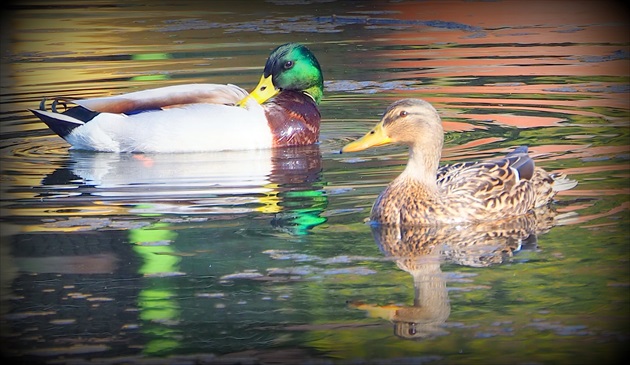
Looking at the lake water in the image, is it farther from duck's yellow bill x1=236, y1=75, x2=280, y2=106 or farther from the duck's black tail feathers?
duck's yellow bill x1=236, y1=75, x2=280, y2=106

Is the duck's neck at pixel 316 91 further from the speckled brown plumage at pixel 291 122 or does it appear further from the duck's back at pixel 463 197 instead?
the duck's back at pixel 463 197

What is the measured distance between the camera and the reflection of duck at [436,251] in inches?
237

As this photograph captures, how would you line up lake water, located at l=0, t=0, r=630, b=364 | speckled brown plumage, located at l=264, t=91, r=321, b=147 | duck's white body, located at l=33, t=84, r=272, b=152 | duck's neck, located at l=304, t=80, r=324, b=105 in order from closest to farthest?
1. lake water, located at l=0, t=0, r=630, b=364
2. duck's white body, located at l=33, t=84, r=272, b=152
3. speckled brown plumage, located at l=264, t=91, r=321, b=147
4. duck's neck, located at l=304, t=80, r=324, b=105

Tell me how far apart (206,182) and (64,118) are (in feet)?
6.93

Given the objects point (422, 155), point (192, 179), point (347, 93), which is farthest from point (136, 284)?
point (347, 93)

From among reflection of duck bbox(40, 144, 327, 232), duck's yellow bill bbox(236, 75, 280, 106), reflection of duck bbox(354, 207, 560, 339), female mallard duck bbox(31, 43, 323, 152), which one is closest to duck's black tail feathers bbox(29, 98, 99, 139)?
female mallard duck bbox(31, 43, 323, 152)

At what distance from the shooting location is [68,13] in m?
20.5

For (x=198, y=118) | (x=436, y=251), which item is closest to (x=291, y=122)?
(x=198, y=118)

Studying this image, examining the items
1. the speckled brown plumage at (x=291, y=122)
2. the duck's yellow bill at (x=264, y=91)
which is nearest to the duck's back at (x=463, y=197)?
the speckled brown plumage at (x=291, y=122)

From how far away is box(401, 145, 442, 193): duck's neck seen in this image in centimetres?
783

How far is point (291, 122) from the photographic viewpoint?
10.7 m

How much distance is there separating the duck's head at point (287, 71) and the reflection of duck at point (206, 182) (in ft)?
1.84

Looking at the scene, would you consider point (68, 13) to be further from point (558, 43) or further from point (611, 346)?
point (611, 346)

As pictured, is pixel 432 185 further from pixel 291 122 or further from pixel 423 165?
pixel 291 122
